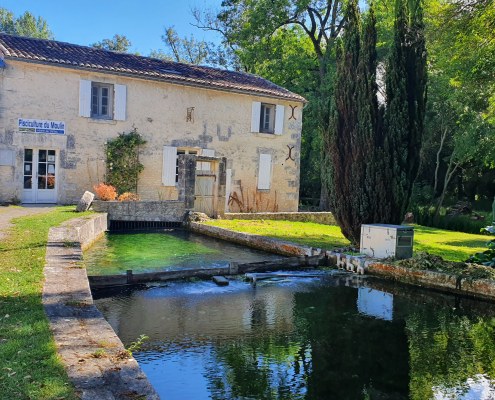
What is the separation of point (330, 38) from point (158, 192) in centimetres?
1273

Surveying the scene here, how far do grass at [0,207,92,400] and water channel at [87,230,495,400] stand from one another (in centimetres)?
95

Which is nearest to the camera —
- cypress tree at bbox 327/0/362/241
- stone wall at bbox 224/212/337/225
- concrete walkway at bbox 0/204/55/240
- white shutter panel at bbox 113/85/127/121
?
concrete walkway at bbox 0/204/55/240

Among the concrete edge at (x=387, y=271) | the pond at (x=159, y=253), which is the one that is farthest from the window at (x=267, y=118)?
the concrete edge at (x=387, y=271)

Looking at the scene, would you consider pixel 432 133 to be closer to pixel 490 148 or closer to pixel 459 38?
pixel 490 148

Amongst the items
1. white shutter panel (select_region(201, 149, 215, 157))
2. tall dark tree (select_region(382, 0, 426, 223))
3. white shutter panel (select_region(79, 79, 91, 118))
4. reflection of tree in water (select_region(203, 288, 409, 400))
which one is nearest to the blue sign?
white shutter panel (select_region(79, 79, 91, 118))

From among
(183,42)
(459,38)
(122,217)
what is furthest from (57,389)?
(183,42)

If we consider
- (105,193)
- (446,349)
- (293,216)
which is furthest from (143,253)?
(293,216)

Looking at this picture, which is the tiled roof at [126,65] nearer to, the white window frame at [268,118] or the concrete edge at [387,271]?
the white window frame at [268,118]

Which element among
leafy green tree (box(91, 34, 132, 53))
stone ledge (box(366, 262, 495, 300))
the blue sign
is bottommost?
stone ledge (box(366, 262, 495, 300))

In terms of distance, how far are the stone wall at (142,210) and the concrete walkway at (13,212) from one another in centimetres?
172

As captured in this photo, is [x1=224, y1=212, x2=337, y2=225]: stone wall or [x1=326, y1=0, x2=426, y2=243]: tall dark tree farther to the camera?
[x1=224, y1=212, x2=337, y2=225]: stone wall

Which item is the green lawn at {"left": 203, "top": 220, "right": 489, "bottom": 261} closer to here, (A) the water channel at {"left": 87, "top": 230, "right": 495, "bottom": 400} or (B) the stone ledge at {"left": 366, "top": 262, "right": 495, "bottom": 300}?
(B) the stone ledge at {"left": 366, "top": 262, "right": 495, "bottom": 300}

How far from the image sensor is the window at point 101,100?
17.1 m

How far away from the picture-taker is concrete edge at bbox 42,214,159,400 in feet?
10.1
